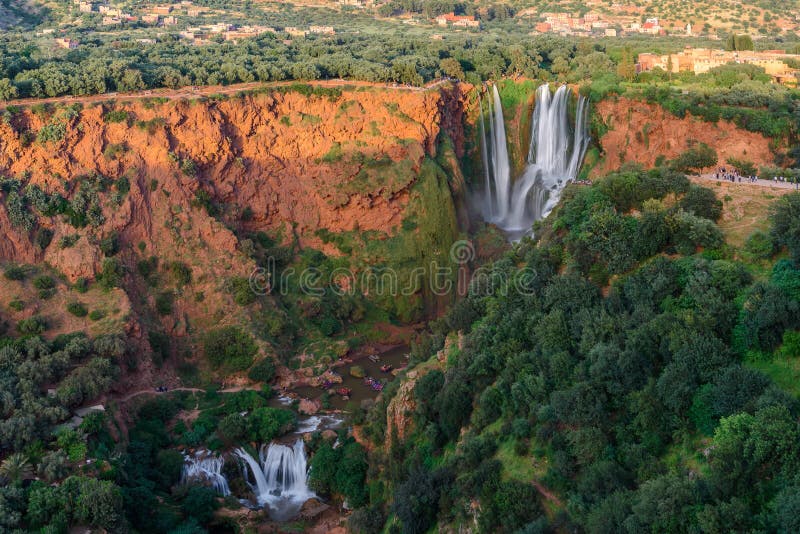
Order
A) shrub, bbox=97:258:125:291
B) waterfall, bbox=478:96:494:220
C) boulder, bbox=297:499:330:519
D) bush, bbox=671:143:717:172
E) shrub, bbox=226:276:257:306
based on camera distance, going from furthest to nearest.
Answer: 1. waterfall, bbox=478:96:494:220
2. shrub, bbox=226:276:257:306
3. shrub, bbox=97:258:125:291
4. bush, bbox=671:143:717:172
5. boulder, bbox=297:499:330:519

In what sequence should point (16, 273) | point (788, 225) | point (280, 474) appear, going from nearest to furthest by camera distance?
1. point (788, 225)
2. point (280, 474)
3. point (16, 273)

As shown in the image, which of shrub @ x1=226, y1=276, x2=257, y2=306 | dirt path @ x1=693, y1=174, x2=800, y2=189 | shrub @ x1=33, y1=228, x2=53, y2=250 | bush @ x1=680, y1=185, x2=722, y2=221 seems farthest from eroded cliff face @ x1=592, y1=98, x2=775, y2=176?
shrub @ x1=33, y1=228, x2=53, y2=250

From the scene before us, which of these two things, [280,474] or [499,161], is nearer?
[280,474]

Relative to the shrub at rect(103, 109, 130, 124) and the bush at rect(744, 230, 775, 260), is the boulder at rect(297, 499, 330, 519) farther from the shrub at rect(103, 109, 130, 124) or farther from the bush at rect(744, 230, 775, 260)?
the shrub at rect(103, 109, 130, 124)

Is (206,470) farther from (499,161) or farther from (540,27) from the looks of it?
(540,27)

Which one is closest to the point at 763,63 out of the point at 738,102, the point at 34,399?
the point at 738,102

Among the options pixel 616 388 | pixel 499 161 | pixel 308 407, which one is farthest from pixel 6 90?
pixel 616 388

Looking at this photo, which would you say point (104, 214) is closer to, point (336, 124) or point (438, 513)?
point (336, 124)

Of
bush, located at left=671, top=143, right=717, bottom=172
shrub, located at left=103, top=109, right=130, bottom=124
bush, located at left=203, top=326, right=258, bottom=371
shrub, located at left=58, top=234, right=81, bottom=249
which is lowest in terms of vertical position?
bush, located at left=203, top=326, right=258, bottom=371
